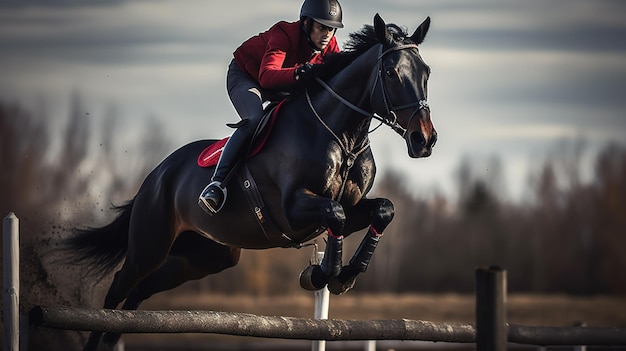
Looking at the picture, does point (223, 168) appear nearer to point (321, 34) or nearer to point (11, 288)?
point (321, 34)

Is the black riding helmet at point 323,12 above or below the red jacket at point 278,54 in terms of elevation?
above

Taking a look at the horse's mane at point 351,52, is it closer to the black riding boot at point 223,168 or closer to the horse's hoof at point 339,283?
the black riding boot at point 223,168

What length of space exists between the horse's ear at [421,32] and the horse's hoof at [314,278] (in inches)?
60.9

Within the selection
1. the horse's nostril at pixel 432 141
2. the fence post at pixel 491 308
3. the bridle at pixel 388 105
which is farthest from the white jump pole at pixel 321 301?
the fence post at pixel 491 308

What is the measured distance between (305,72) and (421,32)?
2.54 feet

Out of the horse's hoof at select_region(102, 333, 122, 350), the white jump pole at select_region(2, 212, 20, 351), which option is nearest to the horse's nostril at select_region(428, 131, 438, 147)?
the white jump pole at select_region(2, 212, 20, 351)

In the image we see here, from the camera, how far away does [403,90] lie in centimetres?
689

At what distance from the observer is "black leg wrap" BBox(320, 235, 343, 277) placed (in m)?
6.94

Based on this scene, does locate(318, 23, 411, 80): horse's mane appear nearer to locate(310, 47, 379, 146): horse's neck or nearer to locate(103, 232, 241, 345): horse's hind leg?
locate(310, 47, 379, 146): horse's neck

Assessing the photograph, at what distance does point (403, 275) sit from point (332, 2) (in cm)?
2774

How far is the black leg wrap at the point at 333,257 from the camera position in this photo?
273 inches

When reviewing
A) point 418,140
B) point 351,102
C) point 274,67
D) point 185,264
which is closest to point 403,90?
point 418,140

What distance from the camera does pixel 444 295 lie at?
3362cm

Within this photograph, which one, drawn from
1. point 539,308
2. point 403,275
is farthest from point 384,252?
point 539,308
